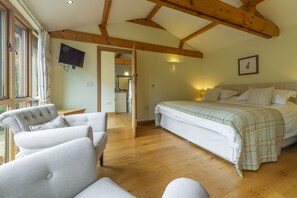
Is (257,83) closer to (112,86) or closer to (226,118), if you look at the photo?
(226,118)

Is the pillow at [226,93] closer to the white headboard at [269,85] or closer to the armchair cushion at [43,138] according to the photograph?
the white headboard at [269,85]

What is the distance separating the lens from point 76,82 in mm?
3539

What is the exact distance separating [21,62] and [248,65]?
4.69m

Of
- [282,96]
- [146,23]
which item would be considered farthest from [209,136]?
[146,23]

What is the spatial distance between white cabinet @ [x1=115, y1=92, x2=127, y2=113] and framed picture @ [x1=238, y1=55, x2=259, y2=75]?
440 centimetres

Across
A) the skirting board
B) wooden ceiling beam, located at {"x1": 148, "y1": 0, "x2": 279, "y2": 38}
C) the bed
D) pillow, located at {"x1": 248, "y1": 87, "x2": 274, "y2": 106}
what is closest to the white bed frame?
the bed

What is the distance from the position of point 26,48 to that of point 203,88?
4699 mm

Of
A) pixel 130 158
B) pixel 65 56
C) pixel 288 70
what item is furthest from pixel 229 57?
pixel 65 56

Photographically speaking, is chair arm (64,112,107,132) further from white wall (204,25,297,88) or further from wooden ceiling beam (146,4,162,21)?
white wall (204,25,297,88)

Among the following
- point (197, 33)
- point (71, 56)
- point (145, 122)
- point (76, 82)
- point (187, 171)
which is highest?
point (197, 33)

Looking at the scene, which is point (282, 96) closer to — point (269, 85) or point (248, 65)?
point (269, 85)

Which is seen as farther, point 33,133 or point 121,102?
point 121,102

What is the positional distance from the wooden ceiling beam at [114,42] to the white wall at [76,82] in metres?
0.11

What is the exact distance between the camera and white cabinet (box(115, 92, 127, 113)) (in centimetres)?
659
